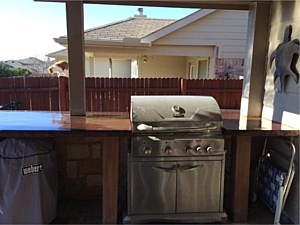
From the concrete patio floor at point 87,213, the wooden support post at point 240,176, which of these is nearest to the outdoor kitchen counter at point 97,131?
the concrete patio floor at point 87,213

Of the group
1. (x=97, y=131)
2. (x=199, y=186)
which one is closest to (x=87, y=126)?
(x=97, y=131)

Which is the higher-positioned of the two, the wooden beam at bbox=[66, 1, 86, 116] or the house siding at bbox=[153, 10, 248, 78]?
the house siding at bbox=[153, 10, 248, 78]

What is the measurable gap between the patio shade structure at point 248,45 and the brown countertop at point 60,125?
37 cm

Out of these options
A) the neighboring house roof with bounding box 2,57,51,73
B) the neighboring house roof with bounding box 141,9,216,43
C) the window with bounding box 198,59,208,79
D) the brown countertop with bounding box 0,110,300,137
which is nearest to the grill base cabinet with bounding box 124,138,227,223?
the brown countertop with bounding box 0,110,300,137

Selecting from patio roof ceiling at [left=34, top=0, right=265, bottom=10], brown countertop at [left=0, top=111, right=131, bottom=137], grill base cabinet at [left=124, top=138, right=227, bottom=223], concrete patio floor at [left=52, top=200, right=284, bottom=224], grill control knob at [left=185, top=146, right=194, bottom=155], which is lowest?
concrete patio floor at [left=52, top=200, right=284, bottom=224]

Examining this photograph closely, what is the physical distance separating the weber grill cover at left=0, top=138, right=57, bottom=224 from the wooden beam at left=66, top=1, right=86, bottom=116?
751mm

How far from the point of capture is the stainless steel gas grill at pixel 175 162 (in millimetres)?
2289

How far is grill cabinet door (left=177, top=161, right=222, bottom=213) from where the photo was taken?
2.37 m

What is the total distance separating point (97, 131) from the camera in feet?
7.30

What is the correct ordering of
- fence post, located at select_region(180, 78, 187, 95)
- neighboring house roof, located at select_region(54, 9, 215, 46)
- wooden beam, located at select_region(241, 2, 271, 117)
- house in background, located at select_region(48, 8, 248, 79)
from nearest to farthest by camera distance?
wooden beam, located at select_region(241, 2, 271, 117) → fence post, located at select_region(180, 78, 187, 95) → neighboring house roof, located at select_region(54, 9, 215, 46) → house in background, located at select_region(48, 8, 248, 79)

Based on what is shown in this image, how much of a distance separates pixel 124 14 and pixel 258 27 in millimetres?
7239

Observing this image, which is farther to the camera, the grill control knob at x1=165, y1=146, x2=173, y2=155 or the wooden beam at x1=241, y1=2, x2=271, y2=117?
the wooden beam at x1=241, y1=2, x2=271, y2=117

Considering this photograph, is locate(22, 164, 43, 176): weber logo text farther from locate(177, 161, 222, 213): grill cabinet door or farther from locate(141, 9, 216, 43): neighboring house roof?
locate(141, 9, 216, 43): neighboring house roof

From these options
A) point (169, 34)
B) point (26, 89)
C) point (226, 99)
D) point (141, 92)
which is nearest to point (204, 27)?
point (169, 34)
